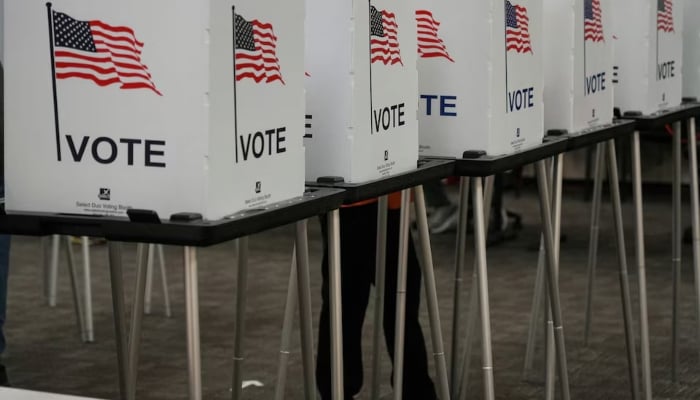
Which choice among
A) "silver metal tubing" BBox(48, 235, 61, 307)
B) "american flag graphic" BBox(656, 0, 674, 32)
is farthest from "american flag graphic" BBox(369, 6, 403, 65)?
"silver metal tubing" BBox(48, 235, 61, 307)

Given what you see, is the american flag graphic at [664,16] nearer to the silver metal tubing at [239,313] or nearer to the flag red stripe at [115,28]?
the silver metal tubing at [239,313]

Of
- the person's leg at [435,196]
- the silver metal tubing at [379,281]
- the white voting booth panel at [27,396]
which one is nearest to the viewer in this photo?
the white voting booth panel at [27,396]

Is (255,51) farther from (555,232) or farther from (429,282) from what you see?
(555,232)

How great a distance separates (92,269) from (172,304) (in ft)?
3.90

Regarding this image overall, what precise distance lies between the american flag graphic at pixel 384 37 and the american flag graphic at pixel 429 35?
0.32 metres

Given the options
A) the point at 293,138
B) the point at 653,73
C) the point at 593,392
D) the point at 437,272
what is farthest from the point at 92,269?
the point at 293,138

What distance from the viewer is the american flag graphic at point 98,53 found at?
205cm

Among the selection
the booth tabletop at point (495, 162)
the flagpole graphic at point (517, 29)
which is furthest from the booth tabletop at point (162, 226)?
the flagpole graphic at point (517, 29)

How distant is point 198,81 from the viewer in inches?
78.8

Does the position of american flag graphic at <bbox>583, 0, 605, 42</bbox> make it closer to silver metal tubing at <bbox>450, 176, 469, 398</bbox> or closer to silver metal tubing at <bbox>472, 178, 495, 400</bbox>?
silver metal tubing at <bbox>450, 176, 469, 398</bbox>

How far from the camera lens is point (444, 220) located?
340 inches

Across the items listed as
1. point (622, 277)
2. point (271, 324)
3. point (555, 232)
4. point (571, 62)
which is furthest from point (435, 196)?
point (571, 62)

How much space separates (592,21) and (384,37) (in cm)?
117

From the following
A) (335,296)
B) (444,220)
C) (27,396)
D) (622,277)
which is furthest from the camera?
(444,220)
